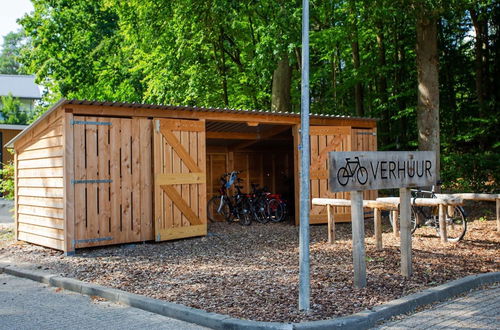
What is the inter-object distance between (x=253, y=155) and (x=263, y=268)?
354 inches

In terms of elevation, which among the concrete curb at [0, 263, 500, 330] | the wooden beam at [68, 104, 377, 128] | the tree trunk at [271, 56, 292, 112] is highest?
the tree trunk at [271, 56, 292, 112]

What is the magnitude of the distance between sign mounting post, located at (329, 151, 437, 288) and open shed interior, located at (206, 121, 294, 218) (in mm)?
6940

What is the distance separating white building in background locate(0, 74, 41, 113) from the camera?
51000 mm

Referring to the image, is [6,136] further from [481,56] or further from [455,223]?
[455,223]

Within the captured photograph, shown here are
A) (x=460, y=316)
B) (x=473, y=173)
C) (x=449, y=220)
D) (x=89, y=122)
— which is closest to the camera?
(x=460, y=316)

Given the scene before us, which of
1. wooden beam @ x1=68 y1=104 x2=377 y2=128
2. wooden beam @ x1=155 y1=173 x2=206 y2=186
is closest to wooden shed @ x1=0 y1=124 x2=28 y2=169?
wooden beam @ x1=68 y1=104 x2=377 y2=128

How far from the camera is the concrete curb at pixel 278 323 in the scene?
4844 mm

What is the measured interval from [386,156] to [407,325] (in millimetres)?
2303

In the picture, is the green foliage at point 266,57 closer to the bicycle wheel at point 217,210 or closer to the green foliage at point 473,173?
the green foliage at point 473,173

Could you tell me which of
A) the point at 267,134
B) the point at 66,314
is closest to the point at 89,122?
the point at 66,314

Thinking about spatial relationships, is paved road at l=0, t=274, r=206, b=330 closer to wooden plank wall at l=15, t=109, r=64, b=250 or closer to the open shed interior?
wooden plank wall at l=15, t=109, r=64, b=250

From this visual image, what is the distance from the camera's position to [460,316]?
527 cm

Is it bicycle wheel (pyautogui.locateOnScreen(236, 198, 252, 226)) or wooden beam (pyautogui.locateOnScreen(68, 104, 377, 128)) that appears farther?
bicycle wheel (pyautogui.locateOnScreen(236, 198, 252, 226))

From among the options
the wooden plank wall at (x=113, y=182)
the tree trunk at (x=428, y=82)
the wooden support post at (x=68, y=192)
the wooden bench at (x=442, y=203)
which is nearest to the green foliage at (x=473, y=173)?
the tree trunk at (x=428, y=82)
